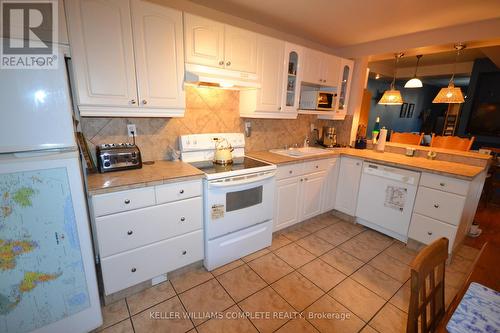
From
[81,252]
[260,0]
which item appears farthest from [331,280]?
[260,0]

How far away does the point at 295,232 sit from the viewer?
2.89m

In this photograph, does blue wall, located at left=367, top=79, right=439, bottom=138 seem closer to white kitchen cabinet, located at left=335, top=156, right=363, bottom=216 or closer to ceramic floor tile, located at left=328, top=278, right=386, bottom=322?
white kitchen cabinet, located at left=335, top=156, right=363, bottom=216

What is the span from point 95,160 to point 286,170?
186cm

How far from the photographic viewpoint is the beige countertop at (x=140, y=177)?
156cm

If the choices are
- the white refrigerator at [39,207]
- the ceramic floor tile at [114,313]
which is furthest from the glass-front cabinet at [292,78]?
the ceramic floor tile at [114,313]

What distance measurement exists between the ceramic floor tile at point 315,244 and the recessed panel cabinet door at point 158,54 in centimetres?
203

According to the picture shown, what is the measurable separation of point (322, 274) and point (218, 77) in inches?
81.9

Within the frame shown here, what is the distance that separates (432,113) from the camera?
9.62 m

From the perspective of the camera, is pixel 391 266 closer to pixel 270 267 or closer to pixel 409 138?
pixel 270 267

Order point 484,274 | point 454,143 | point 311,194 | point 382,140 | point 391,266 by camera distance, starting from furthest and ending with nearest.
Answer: point 454,143
point 382,140
point 311,194
point 391,266
point 484,274

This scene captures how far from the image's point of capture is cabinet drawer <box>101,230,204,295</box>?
1676 mm

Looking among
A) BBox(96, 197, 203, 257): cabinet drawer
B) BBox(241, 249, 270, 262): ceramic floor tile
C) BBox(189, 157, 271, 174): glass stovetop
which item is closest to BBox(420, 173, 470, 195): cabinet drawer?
BBox(189, 157, 271, 174): glass stovetop

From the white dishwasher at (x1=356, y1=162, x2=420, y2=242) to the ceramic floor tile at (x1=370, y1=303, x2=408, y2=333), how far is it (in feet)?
3.74

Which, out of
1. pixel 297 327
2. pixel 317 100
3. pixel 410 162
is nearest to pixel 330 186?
pixel 410 162
